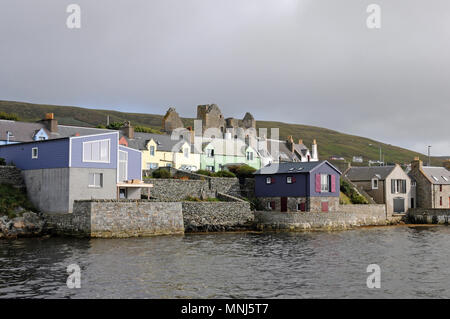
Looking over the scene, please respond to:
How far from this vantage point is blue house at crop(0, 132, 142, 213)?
44469 millimetres

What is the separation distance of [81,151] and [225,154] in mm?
37626

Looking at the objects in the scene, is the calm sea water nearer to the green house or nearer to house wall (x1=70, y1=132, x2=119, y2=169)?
house wall (x1=70, y1=132, x2=119, y2=169)

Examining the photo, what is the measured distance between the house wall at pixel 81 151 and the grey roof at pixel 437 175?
174 ft

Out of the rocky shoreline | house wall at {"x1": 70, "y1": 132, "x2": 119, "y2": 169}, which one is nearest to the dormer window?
house wall at {"x1": 70, "y1": 132, "x2": 119, "y2": 169}

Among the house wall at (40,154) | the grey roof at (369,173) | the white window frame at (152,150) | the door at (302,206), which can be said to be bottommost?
the door at (302,206)

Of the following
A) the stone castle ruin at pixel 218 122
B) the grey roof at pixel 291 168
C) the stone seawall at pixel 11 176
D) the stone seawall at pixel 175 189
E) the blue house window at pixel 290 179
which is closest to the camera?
the stone seawall at pixel 11 176

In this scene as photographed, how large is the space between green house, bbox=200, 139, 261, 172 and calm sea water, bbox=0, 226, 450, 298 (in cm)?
3444

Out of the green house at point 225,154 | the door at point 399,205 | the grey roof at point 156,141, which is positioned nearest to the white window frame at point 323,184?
the door at point 399,205

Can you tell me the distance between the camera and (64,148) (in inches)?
1763

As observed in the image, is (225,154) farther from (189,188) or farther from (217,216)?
(217,216)

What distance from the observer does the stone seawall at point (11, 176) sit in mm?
47750

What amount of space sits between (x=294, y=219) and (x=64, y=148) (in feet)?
82.6

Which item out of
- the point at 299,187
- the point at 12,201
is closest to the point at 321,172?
the point at 299,187

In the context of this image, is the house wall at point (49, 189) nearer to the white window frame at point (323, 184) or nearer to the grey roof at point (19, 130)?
the grey roof at point (19, 130)
